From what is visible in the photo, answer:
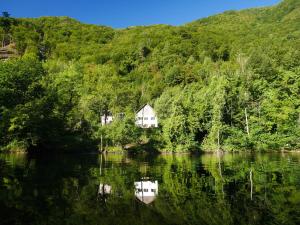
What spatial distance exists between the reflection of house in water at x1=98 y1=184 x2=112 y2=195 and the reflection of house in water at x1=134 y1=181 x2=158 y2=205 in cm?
146

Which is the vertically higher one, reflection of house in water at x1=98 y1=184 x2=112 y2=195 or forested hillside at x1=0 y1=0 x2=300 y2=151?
forested hillside at x1=0 y1=0 x2=300 y2=151

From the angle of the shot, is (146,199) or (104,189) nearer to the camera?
(146,199)

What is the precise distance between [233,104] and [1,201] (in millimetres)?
56072

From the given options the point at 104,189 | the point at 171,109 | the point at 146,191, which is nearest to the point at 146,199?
the point at 146,191

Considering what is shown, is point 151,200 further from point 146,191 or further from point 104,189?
point 104,189

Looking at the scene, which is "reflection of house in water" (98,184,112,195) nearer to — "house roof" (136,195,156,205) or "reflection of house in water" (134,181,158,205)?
"reflection of house in water" (134,181,158,205)

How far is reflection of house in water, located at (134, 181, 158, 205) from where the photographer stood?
15.6 metres

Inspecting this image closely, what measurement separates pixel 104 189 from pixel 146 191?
231cm

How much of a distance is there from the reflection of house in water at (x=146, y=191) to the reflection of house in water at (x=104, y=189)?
1.46m

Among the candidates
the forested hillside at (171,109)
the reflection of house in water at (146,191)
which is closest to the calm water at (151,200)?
the reflection of house in water at (146,191)

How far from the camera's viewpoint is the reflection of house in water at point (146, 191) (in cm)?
1557

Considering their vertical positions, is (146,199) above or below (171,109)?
below

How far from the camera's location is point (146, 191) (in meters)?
17.6

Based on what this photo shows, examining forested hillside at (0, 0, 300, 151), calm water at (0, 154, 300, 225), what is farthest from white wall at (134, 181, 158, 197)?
forested hillside at (0, 0, 300, 151)
